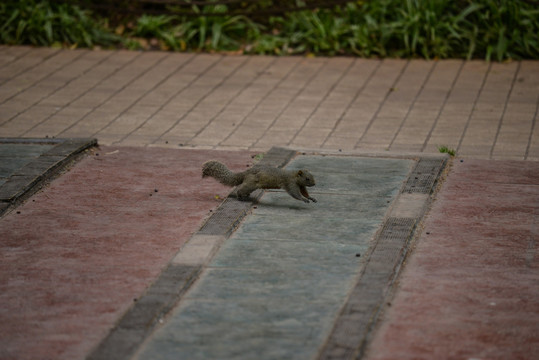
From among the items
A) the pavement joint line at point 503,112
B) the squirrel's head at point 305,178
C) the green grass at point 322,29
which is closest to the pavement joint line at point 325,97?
the green grass at point 322,29

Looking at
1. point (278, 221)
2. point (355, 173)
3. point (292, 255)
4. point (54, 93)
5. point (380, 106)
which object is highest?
point (292, 255)

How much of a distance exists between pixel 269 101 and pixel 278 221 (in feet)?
11.6

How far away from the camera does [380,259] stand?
580 centimetres

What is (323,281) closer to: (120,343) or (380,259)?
(380,259)

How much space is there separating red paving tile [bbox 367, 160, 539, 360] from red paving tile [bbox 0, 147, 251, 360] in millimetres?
1673

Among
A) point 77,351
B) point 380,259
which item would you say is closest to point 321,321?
point 380,259

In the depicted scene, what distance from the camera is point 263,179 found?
22.7ft

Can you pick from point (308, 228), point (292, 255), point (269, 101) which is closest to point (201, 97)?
point (269, 101)

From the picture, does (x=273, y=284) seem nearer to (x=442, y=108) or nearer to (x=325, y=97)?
(x=442, y=108)

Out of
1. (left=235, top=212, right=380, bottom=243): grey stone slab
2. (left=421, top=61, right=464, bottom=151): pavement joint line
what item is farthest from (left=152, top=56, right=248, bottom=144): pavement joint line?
(left=421, top=61, right=464, bottom=151): pavement joint line

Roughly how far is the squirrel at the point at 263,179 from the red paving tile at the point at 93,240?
0.22 metres

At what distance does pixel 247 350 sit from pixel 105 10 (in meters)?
9.38

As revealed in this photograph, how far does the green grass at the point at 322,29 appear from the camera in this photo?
37.4ft

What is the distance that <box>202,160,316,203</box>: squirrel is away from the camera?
675 cm
